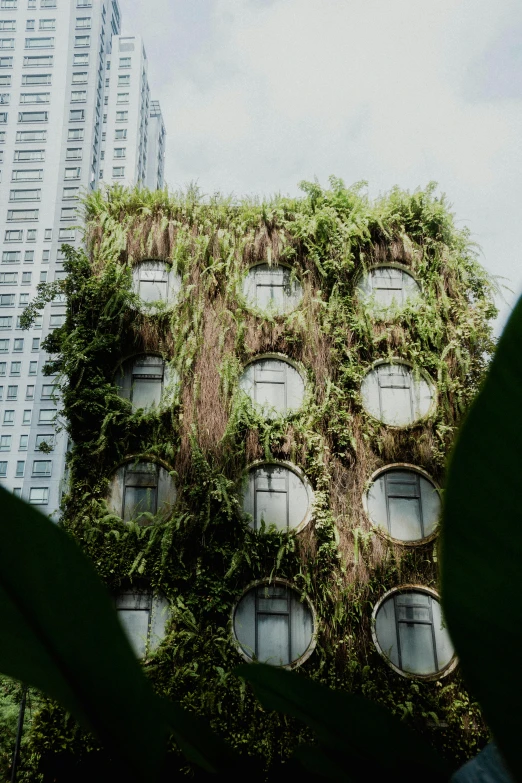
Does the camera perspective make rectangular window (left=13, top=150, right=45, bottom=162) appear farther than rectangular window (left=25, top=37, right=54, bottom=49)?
No

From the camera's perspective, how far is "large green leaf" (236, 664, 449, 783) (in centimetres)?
31

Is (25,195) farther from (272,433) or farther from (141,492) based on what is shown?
(272,433)

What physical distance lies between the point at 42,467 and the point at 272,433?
2801cm

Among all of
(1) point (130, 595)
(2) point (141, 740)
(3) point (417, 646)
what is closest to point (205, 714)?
(1) point (130, 595)

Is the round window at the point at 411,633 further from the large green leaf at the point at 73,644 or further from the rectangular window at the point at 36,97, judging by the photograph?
the rectangular window at the point at 36,97

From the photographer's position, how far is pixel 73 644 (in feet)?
0.74

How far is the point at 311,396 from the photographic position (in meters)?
8.38

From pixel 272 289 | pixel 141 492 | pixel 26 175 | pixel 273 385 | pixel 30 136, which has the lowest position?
pixel 141 492

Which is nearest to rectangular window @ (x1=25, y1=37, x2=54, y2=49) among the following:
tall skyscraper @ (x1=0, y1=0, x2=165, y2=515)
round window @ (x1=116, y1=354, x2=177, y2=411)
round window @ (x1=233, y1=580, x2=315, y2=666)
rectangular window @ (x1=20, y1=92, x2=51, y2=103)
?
tall skyscraper @ (x1=0, y1=0, x2=165, y2=515)

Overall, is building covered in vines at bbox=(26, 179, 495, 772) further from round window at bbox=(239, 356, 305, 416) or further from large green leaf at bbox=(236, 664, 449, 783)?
large green leaf at bbox=(236, 664, 449, 783)

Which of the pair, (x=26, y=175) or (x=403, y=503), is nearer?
(x=403, y=503)

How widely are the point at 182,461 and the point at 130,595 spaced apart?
71.7 inches

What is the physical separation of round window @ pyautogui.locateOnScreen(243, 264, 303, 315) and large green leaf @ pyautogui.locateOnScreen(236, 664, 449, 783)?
8.68 m

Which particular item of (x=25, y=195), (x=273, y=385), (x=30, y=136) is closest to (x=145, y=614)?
(x=273, y=385)
